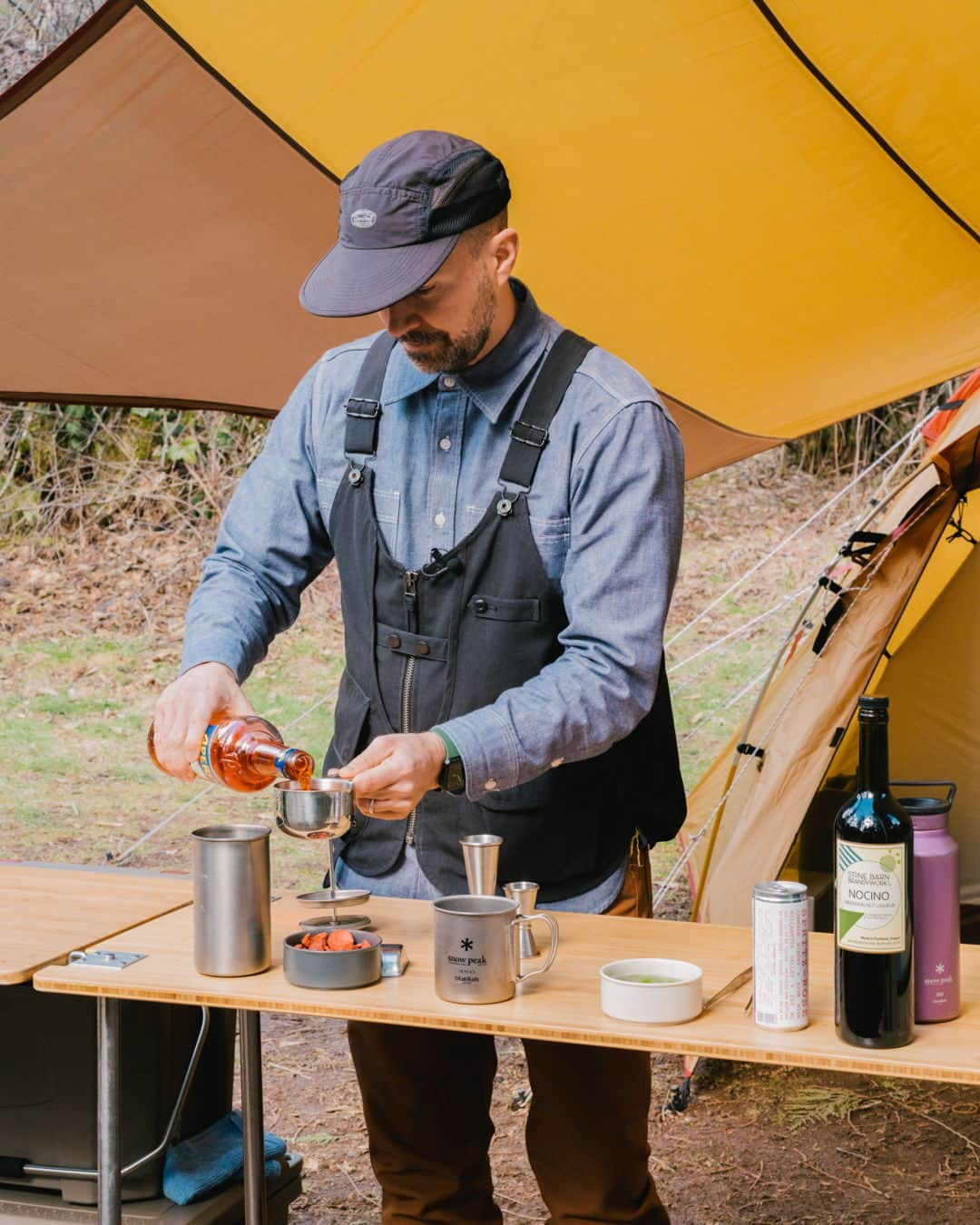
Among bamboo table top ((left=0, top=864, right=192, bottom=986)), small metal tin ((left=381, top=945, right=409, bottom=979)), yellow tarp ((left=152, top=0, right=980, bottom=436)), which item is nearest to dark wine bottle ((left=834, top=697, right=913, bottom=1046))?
small metal tin ((left=381, top=945, right=409, bottom=979))

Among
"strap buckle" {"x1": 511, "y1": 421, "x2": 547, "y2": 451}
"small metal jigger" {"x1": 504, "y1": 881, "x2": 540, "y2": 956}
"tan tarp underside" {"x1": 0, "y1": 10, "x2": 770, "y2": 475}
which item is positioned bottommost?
"small metal jigger" {"x1": 504, "y1": 881, "x2": 540, "y2": 956}

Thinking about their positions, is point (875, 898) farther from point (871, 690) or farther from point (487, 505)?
point (871, 690)

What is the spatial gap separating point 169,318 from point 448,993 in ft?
8.50

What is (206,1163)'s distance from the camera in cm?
234

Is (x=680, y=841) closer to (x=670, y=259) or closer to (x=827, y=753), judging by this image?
(x=827, y=753)

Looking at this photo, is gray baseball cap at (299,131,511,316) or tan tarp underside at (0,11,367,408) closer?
gray baseball cap at (299,131,511,316)

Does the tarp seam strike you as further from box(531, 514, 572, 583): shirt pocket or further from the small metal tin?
the small metal tin

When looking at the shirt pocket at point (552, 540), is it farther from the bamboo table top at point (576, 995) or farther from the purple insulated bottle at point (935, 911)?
the purple insulated bottle at point (935, 911)

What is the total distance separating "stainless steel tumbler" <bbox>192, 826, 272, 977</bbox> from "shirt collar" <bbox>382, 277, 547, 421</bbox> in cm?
72

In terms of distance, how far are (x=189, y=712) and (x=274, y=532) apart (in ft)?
1.41

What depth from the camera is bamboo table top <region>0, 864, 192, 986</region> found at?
1.99 metres

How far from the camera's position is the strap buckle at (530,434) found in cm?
206

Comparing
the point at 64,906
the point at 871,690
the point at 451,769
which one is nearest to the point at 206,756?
the point at 451,769

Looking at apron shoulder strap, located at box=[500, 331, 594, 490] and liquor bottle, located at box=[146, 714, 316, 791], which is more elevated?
apron shoulder strap, located at box=[500, 331, 594, 490]
